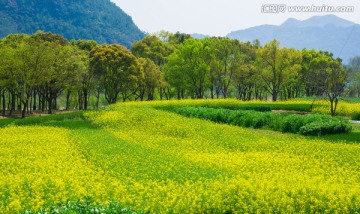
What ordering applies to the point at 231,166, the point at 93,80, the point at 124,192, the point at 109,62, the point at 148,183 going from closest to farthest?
the point at 124,192 < the point at 148,183 < the point at 231,166 < the point at 109,62 < the point at 93,80

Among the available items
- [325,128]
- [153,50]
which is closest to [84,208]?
[325,128]

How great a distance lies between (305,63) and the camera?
83812 mm

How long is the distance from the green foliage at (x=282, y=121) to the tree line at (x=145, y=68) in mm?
12507

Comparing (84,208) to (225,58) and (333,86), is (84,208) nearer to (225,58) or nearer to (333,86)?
(333,86)

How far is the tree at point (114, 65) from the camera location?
59.4 meters

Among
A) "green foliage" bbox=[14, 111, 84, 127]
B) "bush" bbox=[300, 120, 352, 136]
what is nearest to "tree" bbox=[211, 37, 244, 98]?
"green foliage" bbox=[14, 111, 84, 127]

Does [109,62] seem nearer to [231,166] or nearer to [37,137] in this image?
[37,137]

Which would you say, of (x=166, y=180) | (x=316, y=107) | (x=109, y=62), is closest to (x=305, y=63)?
(x=316, y=107)

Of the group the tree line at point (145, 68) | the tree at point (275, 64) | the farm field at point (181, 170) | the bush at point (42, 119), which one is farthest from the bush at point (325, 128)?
the tree at point (275, 64)

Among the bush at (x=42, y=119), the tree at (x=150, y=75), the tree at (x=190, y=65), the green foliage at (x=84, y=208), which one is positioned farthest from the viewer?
the tree at (x=190, y=65)

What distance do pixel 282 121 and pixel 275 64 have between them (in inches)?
1804

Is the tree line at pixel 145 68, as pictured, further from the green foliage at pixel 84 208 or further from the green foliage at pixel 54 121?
the green foliage at pixel 84 208

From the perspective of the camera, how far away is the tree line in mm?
49094

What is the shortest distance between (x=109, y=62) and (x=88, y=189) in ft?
158
